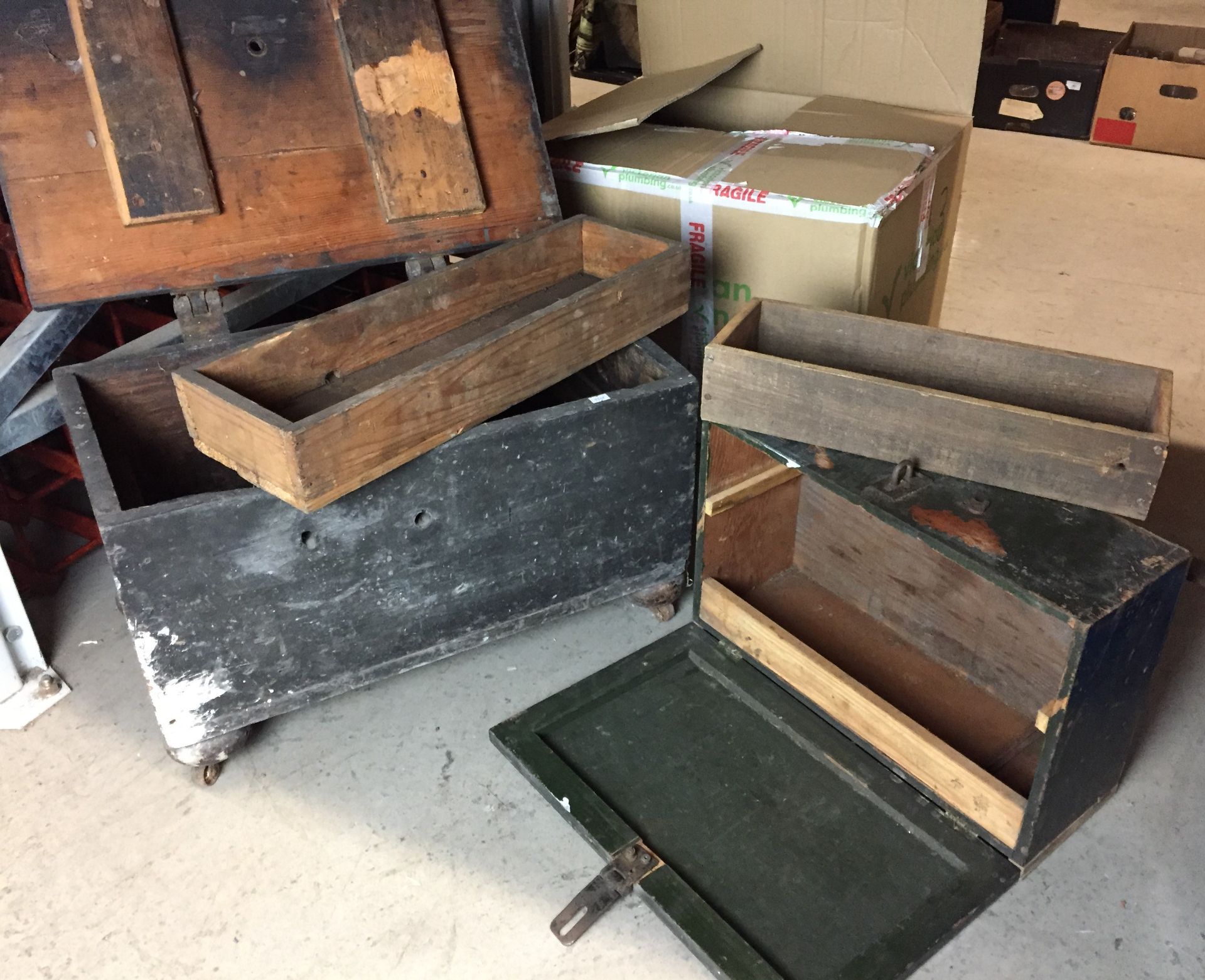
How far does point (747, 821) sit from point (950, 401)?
0.68 m

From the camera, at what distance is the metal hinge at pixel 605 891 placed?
57.3 inches

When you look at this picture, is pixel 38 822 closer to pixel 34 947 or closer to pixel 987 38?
pixel 34 947

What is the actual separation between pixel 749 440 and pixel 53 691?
1.28 metres

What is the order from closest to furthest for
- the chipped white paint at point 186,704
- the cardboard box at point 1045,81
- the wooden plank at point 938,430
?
the wooden plank at point 938,430, the chipped white paint at point 186,704, the cardboard box at point 1045,81

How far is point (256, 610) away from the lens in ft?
5.18

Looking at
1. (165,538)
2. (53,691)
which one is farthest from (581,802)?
(53,691)

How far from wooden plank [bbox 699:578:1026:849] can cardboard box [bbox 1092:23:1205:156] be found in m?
3.57

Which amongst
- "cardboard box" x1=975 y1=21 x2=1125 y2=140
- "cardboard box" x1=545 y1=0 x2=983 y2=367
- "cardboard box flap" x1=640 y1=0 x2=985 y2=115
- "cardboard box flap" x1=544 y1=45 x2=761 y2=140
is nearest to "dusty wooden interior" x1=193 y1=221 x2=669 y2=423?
"cardboard box" x1=545 y1=0 x2=983 y2=367

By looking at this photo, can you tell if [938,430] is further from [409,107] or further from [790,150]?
[409,107]

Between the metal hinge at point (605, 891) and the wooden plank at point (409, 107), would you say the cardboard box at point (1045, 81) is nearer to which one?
the wooden plank at point (409, 107)

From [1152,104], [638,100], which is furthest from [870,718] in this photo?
[1152,104]

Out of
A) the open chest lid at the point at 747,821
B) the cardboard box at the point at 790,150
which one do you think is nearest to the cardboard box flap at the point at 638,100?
the cardboard box at the point at 790,150

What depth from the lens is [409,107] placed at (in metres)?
1.90

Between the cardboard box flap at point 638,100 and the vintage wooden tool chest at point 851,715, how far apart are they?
760mm
